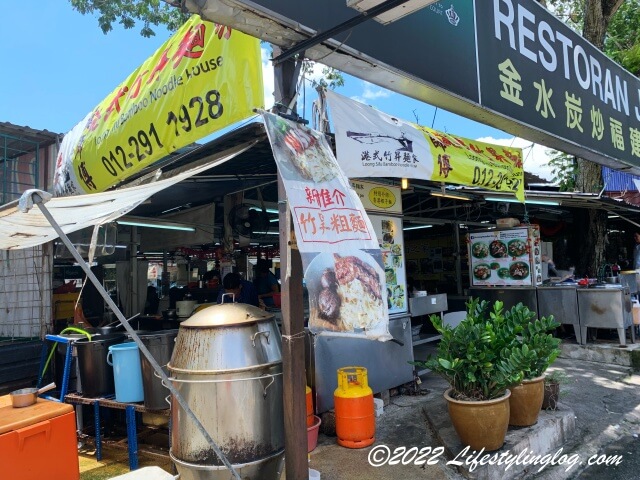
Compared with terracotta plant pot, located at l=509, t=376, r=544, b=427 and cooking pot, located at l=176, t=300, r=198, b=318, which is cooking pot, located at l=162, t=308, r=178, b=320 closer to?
cooking pot, located at l=176, t=300, r=198, b=318

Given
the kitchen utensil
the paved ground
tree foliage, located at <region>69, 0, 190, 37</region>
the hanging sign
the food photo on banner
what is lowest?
the paved ground

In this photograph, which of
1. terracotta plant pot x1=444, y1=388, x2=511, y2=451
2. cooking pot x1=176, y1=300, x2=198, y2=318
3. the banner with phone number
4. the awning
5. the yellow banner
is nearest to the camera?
the awning

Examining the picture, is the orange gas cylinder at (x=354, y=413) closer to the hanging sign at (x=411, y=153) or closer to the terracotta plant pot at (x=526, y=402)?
the terracotta plant pot at (x=526, y=402)

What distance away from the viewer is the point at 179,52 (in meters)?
4.26

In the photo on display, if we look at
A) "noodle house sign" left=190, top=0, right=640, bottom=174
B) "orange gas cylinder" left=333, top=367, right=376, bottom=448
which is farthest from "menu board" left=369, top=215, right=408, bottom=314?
"noodle house sign" left=190, top=0, right=640, bottom=174

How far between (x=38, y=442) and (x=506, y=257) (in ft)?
25.0

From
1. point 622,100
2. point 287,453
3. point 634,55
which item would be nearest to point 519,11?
point 622,100

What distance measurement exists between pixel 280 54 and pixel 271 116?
593mm

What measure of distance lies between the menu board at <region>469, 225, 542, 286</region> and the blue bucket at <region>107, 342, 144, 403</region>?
636 centimetres

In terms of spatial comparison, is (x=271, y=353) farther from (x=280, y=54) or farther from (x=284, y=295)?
(x=280, y=54)

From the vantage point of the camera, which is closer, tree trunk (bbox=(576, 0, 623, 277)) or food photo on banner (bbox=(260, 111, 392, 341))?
food photo on banner (bbox=(260, 111, 392, 341))

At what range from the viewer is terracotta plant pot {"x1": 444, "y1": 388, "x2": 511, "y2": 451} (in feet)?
12.4

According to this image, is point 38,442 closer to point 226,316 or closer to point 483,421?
point 226,316

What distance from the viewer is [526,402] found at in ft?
14.1
